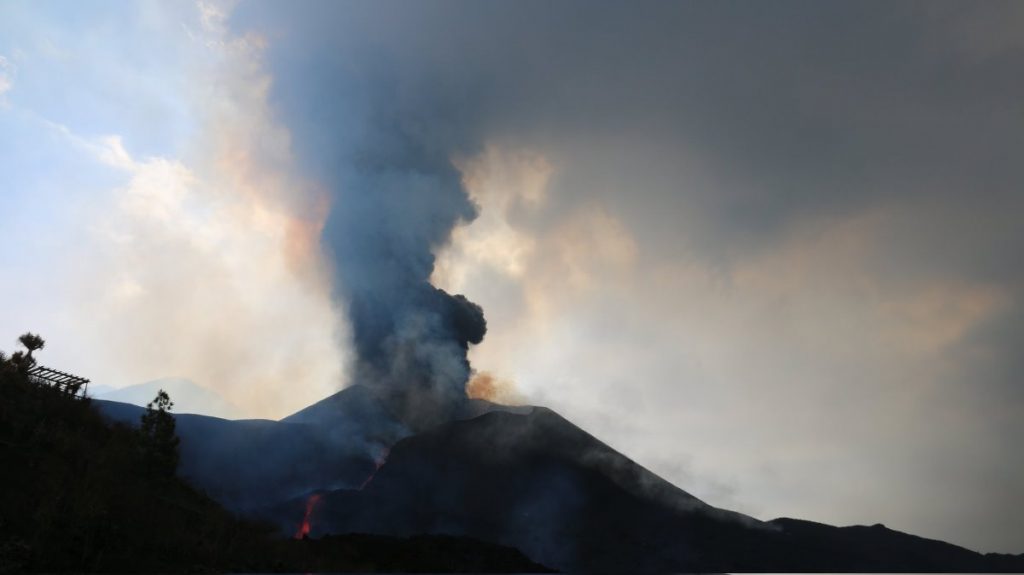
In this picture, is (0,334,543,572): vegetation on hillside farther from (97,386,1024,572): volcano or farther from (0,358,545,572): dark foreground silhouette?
(97,386,1024,572): volcano

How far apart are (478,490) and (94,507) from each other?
118 metres

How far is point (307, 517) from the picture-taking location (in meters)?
123

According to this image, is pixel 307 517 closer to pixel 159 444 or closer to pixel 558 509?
pixel 558 509

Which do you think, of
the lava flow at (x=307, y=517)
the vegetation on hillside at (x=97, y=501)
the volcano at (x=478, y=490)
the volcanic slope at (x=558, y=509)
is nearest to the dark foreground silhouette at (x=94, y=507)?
the vegetation on hillside at (x=97, y=501)

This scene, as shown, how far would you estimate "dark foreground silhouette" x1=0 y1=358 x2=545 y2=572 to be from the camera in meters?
34.9

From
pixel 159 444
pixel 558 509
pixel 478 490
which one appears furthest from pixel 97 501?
pixel 558 509

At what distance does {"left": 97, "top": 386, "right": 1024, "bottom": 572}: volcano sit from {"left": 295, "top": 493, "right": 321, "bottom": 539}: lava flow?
446 mm

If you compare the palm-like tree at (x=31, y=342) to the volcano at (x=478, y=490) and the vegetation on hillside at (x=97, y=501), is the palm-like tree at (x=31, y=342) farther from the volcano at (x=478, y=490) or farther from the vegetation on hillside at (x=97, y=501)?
the volcano at (x=478, y=490)

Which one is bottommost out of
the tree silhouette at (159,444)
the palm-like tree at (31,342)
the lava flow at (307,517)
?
the lava flow at (307,517)

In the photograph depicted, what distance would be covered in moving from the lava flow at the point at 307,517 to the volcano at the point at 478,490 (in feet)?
1.46

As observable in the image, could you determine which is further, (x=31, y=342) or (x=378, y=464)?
(x=378, y=464)

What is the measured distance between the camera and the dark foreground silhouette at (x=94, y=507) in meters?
34.9

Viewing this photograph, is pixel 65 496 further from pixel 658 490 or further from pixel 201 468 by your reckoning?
pixel 658 490

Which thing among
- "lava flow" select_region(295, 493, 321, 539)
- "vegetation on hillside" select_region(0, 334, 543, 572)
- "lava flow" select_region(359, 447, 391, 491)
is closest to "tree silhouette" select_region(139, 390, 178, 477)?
"vegetation on hillside" select_region(0, 334, 543, 572)
